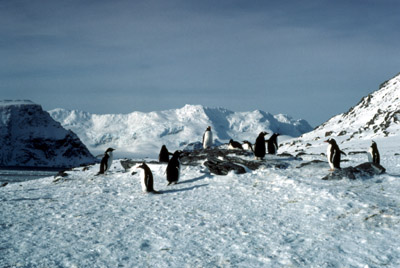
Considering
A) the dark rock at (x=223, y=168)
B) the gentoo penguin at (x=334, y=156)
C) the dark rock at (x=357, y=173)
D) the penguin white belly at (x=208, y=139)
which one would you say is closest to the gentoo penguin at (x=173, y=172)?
the dark rock at (x=223, y=168)

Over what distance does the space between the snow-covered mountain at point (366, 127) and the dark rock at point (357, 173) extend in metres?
24.0

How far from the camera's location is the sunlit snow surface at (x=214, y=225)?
662cm

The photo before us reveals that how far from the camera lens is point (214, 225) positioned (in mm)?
8516

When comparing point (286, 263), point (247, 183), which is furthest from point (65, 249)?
point (247, 183)

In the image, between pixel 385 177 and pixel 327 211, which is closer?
pixel 327 211

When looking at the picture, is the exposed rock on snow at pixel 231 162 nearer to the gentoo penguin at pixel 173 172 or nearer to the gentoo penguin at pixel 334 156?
the gentoo penguin at pixel 173 172

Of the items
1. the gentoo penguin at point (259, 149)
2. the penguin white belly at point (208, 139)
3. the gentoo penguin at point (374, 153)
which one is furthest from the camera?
the penguin white belly at point (208, 139)

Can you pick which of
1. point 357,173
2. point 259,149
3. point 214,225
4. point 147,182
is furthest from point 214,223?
point 259,149

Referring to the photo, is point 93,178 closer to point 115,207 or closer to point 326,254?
point 115,207

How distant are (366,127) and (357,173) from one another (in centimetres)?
4677

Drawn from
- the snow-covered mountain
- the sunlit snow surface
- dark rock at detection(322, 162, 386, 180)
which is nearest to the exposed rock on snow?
the sunlit snow surface

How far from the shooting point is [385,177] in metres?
12.1

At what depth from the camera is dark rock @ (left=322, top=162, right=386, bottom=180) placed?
12125 mm

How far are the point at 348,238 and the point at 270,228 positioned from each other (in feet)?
5.27
